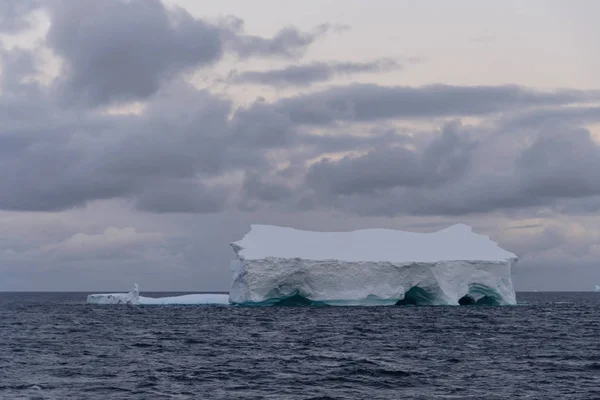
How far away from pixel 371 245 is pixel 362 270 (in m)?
4.26

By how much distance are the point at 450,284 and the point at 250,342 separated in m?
20.8

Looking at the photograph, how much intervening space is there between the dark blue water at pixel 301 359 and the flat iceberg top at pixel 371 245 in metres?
7.92

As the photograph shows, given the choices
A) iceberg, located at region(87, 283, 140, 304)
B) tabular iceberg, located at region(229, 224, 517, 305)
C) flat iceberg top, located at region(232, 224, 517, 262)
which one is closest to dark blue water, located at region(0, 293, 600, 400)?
tabular iceberg, located at region(229, 224, 517, 305)

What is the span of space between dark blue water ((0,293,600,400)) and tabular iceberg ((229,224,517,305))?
6.67 meters

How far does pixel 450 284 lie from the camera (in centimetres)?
4344

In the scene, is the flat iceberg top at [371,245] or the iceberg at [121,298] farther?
the iceberg at [121,298]

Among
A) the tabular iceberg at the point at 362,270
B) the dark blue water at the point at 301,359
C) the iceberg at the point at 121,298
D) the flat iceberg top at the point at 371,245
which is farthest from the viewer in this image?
the iceberg at the point at 121,298

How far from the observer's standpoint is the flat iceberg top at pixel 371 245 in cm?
4266

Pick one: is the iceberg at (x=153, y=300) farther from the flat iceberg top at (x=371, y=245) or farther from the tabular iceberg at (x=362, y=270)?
the flat iceberg top at (x=371, y=245)

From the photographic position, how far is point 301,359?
2102 centimetres

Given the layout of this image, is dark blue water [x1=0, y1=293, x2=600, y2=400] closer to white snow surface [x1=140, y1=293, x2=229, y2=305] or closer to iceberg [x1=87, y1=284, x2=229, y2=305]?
iceberg [x1=87, y1=284, x2=229, y2=305]

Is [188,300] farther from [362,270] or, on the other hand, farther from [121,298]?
[362,270]

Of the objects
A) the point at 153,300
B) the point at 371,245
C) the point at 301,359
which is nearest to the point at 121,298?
the point at 153,300

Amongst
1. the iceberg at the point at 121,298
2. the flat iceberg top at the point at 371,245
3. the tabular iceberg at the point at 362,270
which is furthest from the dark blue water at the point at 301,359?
the iceberg at the point at 121,298
